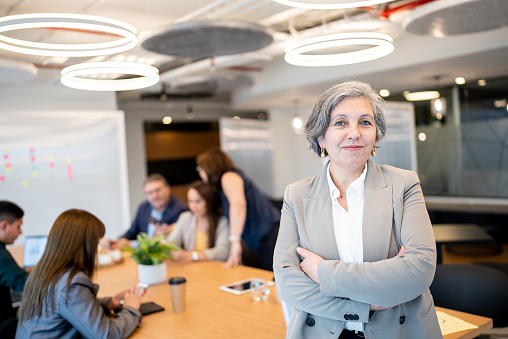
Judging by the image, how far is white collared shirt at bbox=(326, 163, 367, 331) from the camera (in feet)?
5.24

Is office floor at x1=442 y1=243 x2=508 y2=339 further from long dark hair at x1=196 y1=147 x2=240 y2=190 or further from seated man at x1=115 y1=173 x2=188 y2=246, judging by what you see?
long dark hair at x1=196 y1=147 x2=240 y2=190

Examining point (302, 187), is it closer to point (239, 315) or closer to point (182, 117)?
point (239, 315)

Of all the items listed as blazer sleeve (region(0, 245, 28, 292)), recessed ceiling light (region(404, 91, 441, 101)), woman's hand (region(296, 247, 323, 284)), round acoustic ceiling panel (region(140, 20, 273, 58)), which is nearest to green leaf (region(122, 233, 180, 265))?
blazer sleeve (region(0, 245, 28, 292))

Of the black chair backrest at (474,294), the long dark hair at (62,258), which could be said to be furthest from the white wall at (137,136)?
the black chair backrest at (474,294)

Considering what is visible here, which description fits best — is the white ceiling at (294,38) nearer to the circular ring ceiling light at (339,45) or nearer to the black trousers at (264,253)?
the circular ring ceiling light at (339,45)

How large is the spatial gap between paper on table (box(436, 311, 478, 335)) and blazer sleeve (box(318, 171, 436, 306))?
59 cm

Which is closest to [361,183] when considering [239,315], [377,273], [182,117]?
[377,273]

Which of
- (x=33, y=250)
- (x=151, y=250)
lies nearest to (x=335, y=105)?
(x=151, y=250)

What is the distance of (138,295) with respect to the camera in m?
2.35

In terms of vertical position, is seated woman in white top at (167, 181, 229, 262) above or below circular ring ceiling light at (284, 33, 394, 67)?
below

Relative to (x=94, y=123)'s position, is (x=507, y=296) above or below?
below

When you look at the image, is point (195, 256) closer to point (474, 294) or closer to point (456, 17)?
point (474, 294)

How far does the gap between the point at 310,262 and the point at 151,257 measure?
1.59 meters

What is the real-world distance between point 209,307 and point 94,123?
5.11 meters
